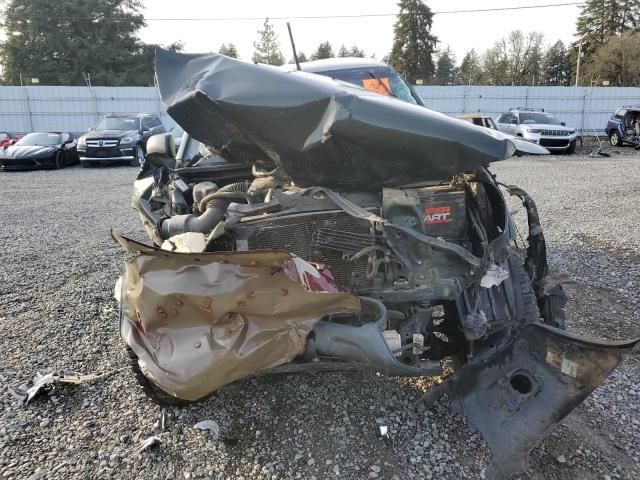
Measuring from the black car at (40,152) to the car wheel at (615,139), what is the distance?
20.1 m

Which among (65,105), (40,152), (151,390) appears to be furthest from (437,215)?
(65,105)

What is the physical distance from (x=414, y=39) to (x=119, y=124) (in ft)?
148

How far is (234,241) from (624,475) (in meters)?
2.19

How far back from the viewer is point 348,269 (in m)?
2.70

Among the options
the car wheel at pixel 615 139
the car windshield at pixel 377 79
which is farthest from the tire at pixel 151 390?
the car wheel at pixel 615 139

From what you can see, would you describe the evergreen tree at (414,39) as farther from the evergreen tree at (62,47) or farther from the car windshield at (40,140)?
the car windshield at (40,140)

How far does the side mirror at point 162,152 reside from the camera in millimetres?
4473

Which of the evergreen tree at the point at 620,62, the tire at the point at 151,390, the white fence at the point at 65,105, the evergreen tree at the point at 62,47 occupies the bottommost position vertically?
the tire at the point at 151,390

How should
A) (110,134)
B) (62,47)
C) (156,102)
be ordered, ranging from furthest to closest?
(62,47) < (156,102) < (110,134)

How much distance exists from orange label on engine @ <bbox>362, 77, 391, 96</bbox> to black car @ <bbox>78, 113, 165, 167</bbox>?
12.7 m

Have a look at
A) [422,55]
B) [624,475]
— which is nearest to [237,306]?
[624,475]

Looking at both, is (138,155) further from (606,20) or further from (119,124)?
(606,20)

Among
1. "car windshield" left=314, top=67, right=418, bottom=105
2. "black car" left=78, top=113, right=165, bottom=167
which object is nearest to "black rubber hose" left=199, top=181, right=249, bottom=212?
"car windshield" left=314, top=67, right=418, bottom=105

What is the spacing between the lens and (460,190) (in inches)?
112
